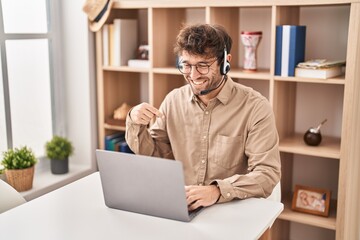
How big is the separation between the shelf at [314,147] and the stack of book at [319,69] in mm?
400

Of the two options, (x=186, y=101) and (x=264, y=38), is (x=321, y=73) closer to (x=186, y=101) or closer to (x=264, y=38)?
(x=264, y=38)

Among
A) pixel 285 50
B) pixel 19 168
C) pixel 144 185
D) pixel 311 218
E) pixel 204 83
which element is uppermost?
pixel 285 50

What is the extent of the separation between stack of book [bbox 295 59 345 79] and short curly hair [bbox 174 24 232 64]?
2.46ft

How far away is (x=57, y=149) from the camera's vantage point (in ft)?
10.4

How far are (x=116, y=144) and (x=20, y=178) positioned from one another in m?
0.71

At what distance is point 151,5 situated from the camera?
9.99ft

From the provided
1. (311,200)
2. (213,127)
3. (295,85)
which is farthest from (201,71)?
(311,200)

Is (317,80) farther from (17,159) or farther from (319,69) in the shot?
(17,159)

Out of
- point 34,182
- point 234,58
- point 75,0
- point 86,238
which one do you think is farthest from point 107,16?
point 86,238

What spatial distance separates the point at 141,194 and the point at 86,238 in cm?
25

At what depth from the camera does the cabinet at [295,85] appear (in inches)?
105

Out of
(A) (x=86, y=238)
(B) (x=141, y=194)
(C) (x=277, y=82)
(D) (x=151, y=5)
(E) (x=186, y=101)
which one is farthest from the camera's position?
(D) (x=151, y=5)

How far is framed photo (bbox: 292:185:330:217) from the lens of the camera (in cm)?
288

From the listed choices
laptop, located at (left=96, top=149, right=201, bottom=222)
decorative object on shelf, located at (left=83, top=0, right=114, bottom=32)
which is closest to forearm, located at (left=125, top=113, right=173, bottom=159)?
laptop, located at (left=96, top=149, right=201, bottom=222)
